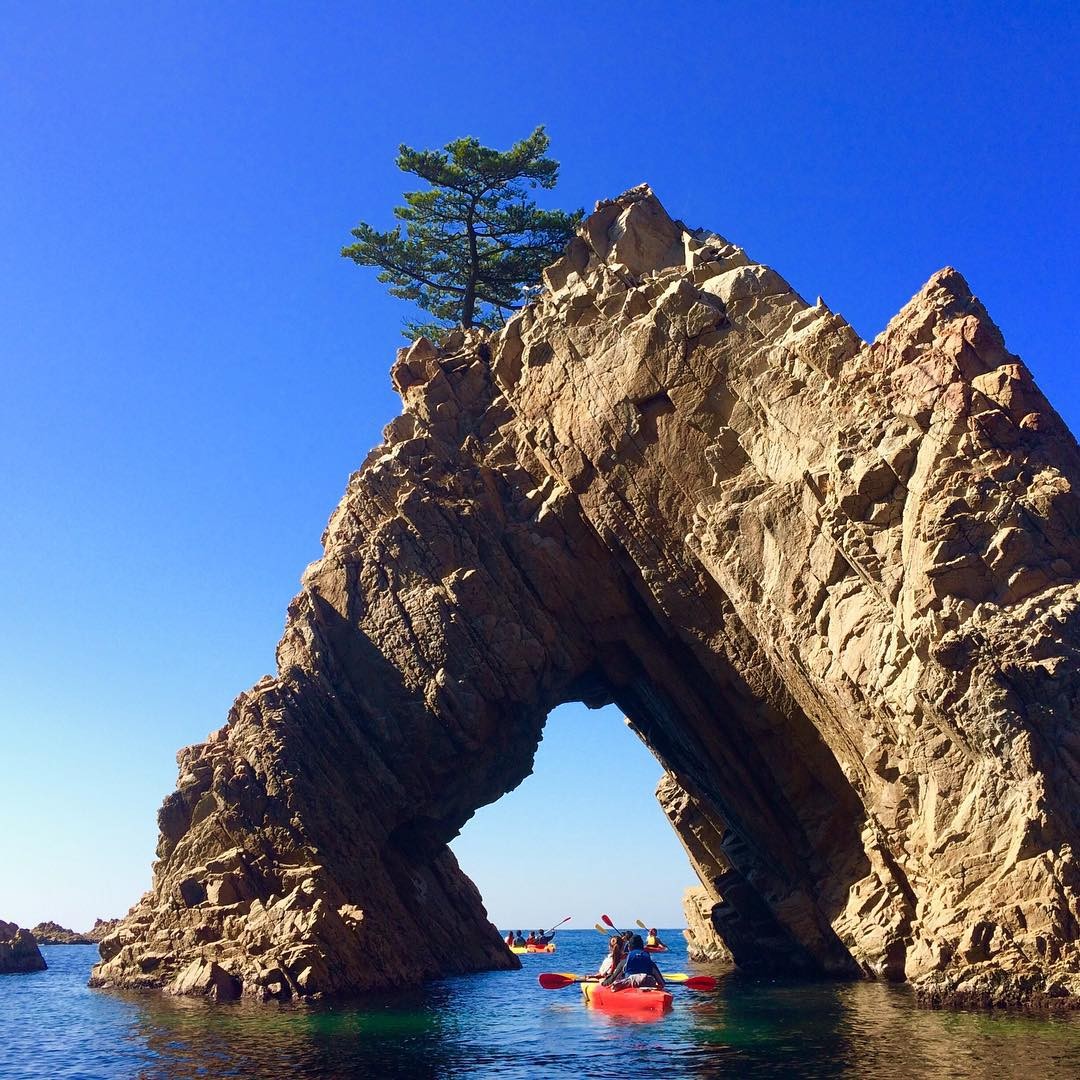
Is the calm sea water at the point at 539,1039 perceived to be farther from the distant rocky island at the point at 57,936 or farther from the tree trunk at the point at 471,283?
the distant rocky island at the point at 57,936

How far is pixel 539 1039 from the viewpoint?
88.8 ft

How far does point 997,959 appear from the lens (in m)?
27.7

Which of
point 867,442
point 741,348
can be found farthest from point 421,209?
point 867,442

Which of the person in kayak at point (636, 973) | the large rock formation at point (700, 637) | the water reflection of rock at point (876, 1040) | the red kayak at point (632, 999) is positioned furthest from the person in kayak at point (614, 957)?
the large rock formation at point (700, 637)

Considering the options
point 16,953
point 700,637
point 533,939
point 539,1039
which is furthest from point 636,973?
point 16,953

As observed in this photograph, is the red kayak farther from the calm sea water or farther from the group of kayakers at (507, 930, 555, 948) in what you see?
the group of kayakers at (507, 930, 555, 948)

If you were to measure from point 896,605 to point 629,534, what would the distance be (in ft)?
34.1

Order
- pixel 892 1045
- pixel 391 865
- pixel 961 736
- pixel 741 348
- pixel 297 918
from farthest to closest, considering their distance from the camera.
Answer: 1. pixel 391 865
2. pixel 741 348
3. pixel 297 918
4. pixel 961 736
5. pixel 892 1045

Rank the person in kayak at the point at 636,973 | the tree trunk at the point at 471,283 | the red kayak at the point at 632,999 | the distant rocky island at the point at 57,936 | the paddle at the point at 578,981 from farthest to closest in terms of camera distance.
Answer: the distant rocky island at the point at 57,936 → the tree trunk at the point at 471,283 → the paddle at the point at 578,981 → the person in kayak at the point at 636,973 → the red kayak at the point at 632,999

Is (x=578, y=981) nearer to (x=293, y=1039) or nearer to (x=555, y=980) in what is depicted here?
(x=555, y=980)

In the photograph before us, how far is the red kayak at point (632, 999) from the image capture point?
3111 cm

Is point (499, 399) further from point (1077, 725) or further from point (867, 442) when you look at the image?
point (1077, 725)

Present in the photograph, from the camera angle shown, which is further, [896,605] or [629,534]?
[629,534]

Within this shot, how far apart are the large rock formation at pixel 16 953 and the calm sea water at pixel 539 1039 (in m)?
37.8
